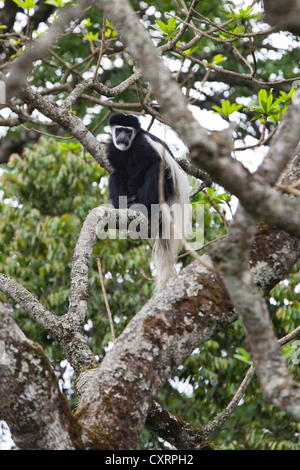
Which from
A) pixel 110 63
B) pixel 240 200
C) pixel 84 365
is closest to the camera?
pixel 240 200

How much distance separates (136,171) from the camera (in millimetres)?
3670

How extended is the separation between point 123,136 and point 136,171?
0.24 meters

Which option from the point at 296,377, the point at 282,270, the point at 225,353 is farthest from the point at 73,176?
the point at 282,270

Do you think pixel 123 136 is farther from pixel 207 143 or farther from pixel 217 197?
pixel 207 143

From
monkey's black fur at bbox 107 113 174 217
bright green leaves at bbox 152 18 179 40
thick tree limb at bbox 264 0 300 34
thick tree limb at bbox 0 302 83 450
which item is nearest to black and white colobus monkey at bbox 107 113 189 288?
monkey's black fur at bbox 107 113 174 217

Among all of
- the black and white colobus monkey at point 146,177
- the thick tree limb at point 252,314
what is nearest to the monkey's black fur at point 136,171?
the black and white colobus monkey at point 146,177

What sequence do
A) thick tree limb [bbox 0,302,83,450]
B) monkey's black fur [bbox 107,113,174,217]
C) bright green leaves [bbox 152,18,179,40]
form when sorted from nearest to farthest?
thick tree limb [bbox 0,302,83,450] → bright green leaves [bbox 152,18,179,40] → monkey's black fur [bbox 107,113,174,217]

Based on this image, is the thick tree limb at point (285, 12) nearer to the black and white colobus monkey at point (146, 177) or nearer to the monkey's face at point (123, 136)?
the black and white colobus monkey at point (146, 177)

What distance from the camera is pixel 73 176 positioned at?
415cm

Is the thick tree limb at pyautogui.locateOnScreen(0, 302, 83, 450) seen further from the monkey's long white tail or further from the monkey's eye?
the monkey's eye

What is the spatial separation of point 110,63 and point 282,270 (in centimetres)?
515

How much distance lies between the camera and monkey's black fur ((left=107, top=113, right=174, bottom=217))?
3.48m
